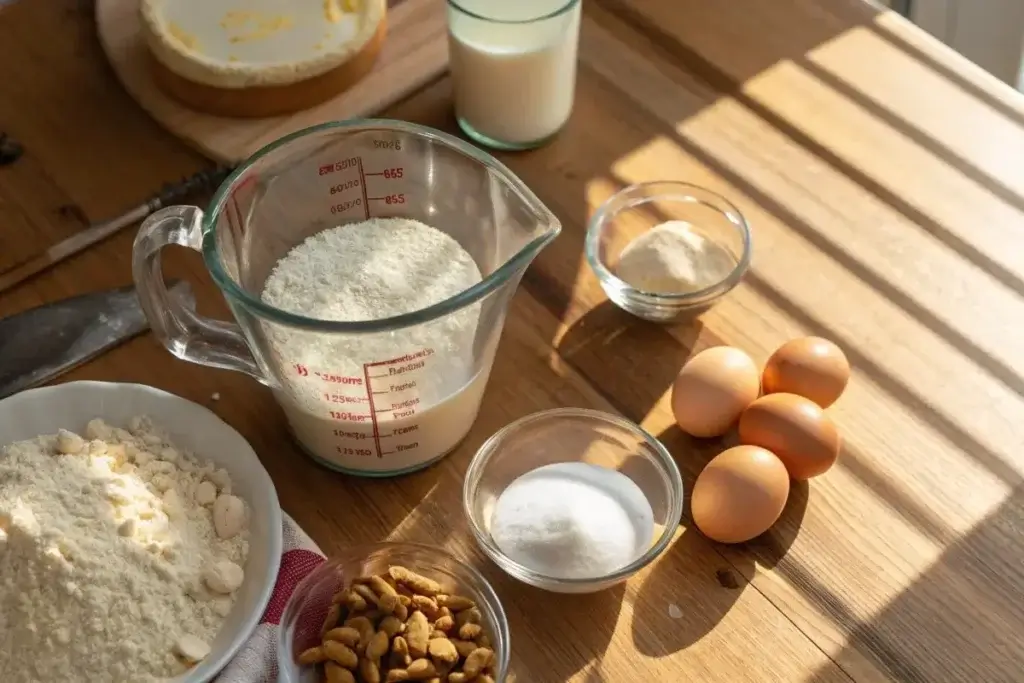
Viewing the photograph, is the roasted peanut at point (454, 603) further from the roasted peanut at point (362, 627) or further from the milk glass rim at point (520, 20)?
the milk glass rim at point (520, 20)

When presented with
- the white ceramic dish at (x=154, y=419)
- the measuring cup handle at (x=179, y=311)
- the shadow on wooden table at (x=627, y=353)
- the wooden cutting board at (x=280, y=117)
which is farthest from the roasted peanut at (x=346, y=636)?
the wooden cutting board at (x=280, y=117)

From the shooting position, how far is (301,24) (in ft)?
4.06

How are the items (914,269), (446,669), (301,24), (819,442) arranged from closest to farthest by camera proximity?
(446,669)
(819,442)
(914,269)
(301,24)

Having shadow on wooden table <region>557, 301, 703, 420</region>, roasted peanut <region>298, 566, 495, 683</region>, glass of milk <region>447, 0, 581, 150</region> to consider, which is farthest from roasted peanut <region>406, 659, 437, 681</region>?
glass of milk <region>447, 0, 581, 150</region>

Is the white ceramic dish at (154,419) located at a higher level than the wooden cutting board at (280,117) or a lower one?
lower

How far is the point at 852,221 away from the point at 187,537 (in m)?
0.73

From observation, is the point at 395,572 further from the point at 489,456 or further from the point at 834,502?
the point at 834,502

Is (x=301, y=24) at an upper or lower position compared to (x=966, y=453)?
upper

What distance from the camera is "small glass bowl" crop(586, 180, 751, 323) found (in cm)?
102

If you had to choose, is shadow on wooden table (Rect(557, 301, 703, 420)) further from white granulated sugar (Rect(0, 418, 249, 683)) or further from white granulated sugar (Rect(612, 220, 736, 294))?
white granulated sugar (Rect(0, 418, 249, 683))

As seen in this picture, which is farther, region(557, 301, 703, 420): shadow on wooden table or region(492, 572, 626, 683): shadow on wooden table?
region(557, 301, 703, 420): shadow on wooden table

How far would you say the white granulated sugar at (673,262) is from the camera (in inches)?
40.2

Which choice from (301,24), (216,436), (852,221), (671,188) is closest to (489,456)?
(216,436)

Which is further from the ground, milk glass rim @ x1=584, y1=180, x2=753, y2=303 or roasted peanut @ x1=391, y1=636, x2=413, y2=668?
milk glass rim @ x1=584, y1=180, x2=753, y2=303
